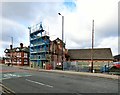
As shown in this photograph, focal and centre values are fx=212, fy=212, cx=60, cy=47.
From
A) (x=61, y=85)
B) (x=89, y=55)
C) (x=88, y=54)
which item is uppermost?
(x=88, y=54)

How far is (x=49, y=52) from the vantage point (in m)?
66.6

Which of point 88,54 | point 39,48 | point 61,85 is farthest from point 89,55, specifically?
point 61,85

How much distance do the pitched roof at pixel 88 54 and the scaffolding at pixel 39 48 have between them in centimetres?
2385

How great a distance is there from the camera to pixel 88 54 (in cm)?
8988

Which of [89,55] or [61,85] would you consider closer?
[61,85]

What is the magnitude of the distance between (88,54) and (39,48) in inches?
1084

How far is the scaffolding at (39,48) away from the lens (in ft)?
214

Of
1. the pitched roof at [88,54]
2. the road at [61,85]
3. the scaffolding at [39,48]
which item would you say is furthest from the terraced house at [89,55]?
the road at [61,85]

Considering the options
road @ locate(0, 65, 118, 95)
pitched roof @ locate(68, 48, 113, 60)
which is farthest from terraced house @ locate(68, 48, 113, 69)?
road @ locate(0, 65, 118, 95)

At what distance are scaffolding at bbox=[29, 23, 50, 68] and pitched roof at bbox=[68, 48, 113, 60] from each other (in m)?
23.9

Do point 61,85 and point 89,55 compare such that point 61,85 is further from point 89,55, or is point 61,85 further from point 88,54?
point 88,54

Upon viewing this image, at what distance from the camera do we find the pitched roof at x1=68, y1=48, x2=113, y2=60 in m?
86.6

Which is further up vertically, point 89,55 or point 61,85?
point 89,55

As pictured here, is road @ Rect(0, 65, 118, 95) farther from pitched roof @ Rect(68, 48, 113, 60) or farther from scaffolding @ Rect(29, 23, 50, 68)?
pitched roof @ Rect(68, 48, 113, 60)
